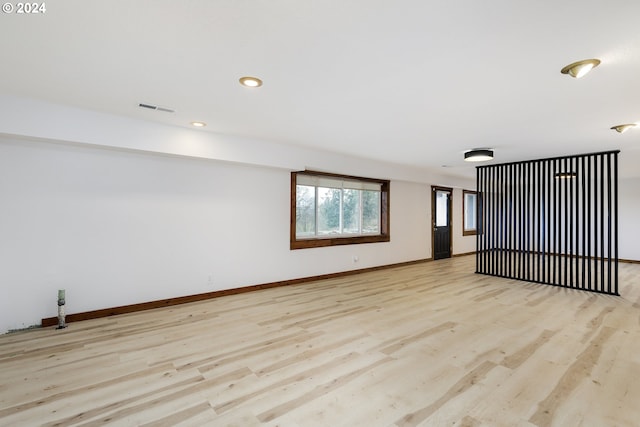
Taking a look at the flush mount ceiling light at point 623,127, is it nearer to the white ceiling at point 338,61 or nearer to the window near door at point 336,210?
the white ceiling at point 338,61

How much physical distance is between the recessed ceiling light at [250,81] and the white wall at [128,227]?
2.20 metres

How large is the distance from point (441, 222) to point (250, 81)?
300 inches

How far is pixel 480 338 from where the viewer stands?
126 inches

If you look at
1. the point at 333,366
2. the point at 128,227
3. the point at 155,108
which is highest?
the point at 155,108

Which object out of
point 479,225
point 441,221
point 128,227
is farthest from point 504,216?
point 128,227

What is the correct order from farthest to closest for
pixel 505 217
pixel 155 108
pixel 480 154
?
pixel 505 217 < pixel 480 154 < pixel 155 108

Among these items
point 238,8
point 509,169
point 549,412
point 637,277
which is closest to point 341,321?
point 549,412

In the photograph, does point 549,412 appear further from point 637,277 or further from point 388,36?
point 637,277

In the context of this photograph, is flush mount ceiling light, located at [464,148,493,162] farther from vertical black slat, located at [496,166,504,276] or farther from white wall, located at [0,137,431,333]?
white wall, located at [0,137,431,333]

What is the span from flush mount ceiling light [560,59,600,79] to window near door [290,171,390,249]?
13.2ft

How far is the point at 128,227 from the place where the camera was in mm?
3984

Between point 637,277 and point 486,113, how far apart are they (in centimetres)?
631

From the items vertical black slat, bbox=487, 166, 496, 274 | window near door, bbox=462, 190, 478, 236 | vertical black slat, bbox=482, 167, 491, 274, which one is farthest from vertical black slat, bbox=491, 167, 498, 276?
window near door, bbox=462, 190, 478, 236

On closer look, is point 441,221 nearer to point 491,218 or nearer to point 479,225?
point 479,225
